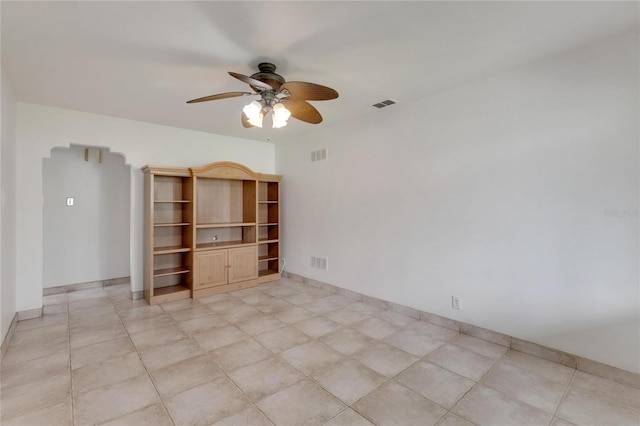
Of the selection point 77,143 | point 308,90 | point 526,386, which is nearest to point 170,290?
point 77,143

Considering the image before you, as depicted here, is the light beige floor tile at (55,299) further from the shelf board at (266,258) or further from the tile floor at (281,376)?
the shelf board at (266,258)

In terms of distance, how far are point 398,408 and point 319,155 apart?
3.71m

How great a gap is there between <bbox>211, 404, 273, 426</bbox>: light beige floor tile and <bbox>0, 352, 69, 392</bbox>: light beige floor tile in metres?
1.61

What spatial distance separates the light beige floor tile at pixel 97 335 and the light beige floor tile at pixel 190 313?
0.55 meters

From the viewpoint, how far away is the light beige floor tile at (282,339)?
2874 millimetres

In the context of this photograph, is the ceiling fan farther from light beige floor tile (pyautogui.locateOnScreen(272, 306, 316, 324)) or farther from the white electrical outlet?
the white electrical outlet

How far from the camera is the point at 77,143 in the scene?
12.8ft

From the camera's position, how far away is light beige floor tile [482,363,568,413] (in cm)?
208

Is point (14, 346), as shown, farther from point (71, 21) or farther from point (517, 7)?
point (517, 7)

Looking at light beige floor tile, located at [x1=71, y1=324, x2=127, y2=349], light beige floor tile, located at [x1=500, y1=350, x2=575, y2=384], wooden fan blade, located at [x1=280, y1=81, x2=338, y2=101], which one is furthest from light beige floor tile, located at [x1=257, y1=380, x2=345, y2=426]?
wooden fan blade, located at [x1=280, y1=81, x2=338, y2=101]

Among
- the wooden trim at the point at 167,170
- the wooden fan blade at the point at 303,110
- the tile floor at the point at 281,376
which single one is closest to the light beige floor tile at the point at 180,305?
the tile floor at the point at 281,376

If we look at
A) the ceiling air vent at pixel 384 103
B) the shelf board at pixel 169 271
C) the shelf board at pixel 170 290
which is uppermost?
the ceiling air vent at pixel 384 103

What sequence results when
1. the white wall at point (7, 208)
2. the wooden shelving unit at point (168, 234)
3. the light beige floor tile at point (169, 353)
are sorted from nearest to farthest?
1. the light beige floor tile at point (169, 353)
2. the white wall at point (7, 208)
3. the wooden shelving unit at point (168, 234)

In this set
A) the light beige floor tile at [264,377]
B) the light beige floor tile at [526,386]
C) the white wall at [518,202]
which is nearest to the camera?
the light beige floor tile at [526,386]
